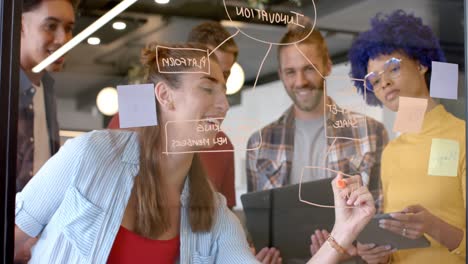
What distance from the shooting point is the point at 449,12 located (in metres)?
3.01

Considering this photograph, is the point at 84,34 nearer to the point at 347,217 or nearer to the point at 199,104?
the point at 199,104

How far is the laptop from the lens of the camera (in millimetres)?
2568

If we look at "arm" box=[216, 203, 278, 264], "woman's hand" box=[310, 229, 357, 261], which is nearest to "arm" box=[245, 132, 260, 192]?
"arm" box=[216, 203, 278, 264]

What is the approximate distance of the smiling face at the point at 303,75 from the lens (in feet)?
8.71

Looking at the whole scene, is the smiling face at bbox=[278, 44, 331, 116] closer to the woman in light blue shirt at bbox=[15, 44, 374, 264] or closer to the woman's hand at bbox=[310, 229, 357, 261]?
the woman in light blue shirt at bbox=[15, 44, 374, 264]

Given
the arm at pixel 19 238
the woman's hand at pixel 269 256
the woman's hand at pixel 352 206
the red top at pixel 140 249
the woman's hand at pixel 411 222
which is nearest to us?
the arm at pixel 19 238

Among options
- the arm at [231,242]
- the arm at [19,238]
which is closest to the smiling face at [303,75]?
the arm at [231,242]

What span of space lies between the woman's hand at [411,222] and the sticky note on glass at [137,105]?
3.13 feet

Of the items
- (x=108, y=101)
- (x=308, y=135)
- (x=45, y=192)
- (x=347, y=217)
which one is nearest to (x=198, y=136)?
(x=108, y=101)

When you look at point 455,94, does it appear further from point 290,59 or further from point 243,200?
point 243,200

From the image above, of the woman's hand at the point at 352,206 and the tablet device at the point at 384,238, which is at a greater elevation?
the woman's hand at the point at 352,206

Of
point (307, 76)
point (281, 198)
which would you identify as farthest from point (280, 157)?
point (307, 76)

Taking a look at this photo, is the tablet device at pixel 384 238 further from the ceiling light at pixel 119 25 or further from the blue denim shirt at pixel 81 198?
the ceiling light at pixel 119 25

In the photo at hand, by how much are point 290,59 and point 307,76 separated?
0.09m
